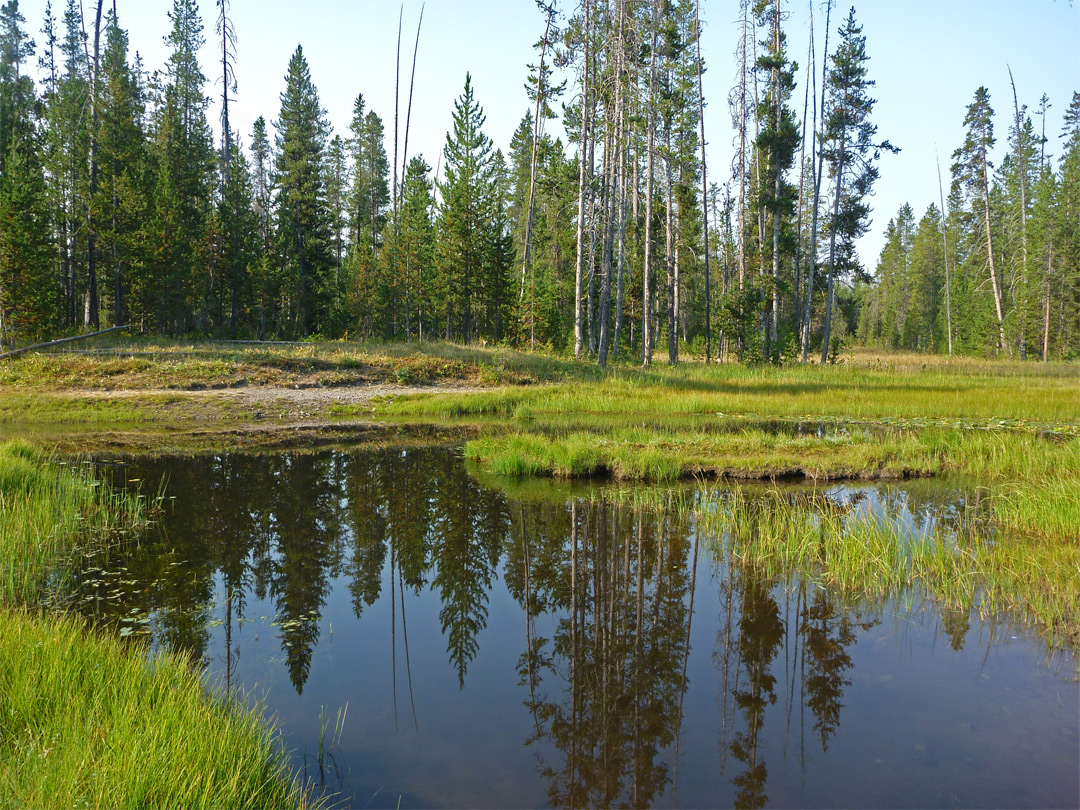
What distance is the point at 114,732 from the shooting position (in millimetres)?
3252

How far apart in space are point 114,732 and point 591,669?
3.17m

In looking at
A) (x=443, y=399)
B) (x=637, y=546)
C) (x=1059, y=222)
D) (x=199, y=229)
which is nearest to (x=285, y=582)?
(x=637, y=546)

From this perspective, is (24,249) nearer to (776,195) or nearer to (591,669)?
(591,669)

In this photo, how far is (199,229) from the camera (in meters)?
36.0

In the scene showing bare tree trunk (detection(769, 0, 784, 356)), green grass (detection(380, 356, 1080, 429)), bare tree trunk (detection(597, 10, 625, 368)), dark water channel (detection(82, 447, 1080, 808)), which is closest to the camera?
dark water channel (detection(82, 447, 1080, 808))

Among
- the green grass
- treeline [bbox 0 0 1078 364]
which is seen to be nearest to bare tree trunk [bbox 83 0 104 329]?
treeline [bbox 0 0 1078 364]

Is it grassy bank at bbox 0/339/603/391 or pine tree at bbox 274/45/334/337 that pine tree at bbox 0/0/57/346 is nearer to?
grassy bank at bbox 0/339/603/391

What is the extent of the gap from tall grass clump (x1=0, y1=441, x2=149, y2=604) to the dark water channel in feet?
1.62

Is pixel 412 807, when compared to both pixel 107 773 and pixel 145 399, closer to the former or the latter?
pixel 107 773

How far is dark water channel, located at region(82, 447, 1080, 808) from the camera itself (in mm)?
3898

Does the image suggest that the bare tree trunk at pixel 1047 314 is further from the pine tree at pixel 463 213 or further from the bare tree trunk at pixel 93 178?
the bare tree trunk at pixel 93 178

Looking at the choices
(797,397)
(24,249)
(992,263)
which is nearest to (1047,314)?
(992,263)

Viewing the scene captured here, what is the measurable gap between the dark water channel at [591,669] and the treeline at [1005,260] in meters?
44.0

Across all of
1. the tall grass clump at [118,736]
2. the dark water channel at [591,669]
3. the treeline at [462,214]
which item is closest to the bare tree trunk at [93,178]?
the treeline at [462,214]
